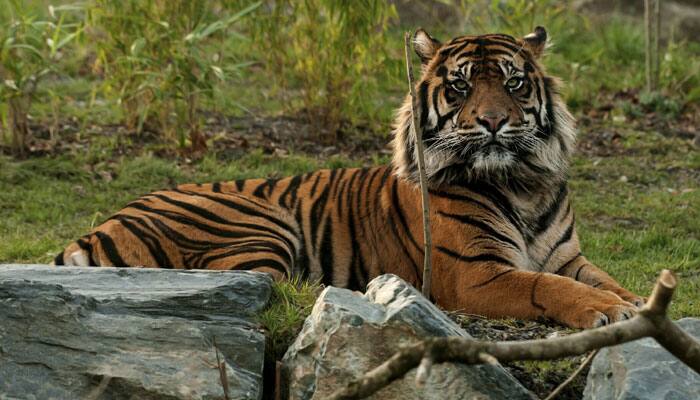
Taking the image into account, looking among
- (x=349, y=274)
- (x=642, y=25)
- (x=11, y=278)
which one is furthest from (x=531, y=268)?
(x=642, y=25)

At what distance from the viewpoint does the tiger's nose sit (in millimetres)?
4965

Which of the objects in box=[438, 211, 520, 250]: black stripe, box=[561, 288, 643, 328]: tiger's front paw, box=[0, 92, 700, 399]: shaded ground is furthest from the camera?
box=[0, 92, 700, 399]: shaded ground

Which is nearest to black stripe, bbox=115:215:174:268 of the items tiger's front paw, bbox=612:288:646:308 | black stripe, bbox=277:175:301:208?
black stripe, bbox=277:175:301:208

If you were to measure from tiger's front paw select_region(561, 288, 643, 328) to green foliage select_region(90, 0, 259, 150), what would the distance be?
4.09 m

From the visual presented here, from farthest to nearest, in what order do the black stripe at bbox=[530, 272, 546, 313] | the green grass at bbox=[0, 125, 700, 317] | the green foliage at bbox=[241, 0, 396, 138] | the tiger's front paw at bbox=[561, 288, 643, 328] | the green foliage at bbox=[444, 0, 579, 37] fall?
1. the green foliage at bbox=[444, 0, 579, 37]
2. the green foliage at bbox=[241, 0, 396, 138]
3. the green grass at bbox=[0, 125, 700, 317]
4. the black stripe at bbox=[530, 272, 546, 313]
5. the tiger's front paw at bbox=[561, 288, 643, 328]

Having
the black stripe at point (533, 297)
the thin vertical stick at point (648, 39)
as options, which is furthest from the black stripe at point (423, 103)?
the thin vertical stick at point (648, 39)

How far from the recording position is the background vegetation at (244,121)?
7551mm

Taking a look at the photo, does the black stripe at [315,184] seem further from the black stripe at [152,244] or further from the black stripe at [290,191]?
the black stripe at [152,244]

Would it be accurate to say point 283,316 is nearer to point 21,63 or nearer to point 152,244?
point 152,244

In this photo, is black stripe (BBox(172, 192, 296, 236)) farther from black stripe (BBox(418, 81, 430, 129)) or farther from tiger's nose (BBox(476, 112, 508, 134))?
tiger's nose (BBox(476, 112, 508, 134))

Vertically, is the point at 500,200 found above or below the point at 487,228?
above

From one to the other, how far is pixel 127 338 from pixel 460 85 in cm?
212

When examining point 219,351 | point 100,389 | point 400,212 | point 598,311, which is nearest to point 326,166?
point 400,212

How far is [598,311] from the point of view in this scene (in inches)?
171
